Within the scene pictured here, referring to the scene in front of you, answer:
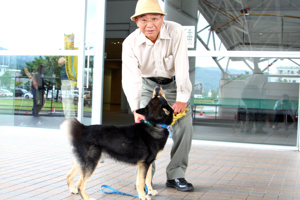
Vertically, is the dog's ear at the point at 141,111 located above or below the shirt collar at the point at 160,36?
below

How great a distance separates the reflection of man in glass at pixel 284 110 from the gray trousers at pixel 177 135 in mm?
4867

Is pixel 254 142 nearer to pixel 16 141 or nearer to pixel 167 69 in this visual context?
pixel 167 69

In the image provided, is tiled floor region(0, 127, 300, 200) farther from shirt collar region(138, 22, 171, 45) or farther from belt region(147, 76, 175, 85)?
shirt collar region(138, 22, 171, 45)

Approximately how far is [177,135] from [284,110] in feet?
16.6

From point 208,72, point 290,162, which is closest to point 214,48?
point 208,72

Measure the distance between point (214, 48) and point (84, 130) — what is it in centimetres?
576

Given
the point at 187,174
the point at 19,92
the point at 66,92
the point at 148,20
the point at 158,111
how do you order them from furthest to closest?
the point at 19,92, the point at 66,92, the point at 187,174, the point at 148,20, the point at 158,111

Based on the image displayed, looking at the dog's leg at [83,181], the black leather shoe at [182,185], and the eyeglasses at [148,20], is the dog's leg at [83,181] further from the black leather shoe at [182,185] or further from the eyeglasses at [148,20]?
the eyeglasses at [148,20]

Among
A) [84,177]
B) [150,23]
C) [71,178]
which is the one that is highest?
[150,23]

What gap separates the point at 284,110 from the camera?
860 cm

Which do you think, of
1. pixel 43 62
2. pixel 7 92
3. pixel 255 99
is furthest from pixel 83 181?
pixel 7 92

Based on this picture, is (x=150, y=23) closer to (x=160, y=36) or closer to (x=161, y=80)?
(x=160, y=36)

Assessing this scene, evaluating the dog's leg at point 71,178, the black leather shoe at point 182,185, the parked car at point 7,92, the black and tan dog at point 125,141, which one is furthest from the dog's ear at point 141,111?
the parked car at point 7,92

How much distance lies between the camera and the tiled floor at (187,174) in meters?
4.30
